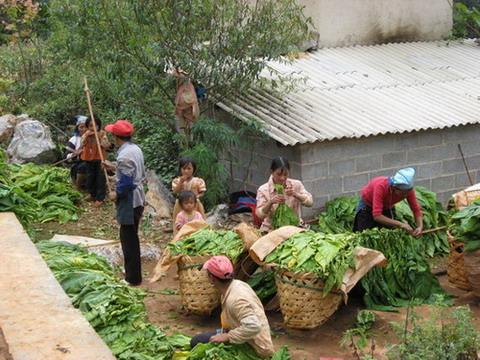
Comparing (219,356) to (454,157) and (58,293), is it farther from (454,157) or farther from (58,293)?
(454,157)

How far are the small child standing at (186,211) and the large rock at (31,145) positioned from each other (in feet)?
19.5

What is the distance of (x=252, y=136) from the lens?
10930 mm

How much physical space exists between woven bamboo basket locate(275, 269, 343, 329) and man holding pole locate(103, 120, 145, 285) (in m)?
2.00

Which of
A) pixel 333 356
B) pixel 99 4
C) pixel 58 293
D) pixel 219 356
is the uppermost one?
pixel 99 4

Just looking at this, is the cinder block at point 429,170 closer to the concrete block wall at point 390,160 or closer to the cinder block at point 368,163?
the concrete block wall at point 390,160

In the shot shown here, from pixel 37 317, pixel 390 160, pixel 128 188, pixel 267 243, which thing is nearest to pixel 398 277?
pixel 267 243

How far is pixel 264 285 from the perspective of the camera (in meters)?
8.03

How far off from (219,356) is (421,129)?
6.06 m

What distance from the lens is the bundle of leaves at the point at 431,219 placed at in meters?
9.88

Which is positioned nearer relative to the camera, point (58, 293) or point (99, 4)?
point (58, 293)

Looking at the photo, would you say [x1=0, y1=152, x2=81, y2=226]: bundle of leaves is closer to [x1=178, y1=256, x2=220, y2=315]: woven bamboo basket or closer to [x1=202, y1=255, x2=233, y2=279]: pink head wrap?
[x1=178, y1=256, x2=220, y2=315]: woven bamboo basket

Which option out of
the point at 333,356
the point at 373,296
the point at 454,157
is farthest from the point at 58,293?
the point at 454,157

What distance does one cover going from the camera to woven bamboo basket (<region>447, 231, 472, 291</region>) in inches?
332

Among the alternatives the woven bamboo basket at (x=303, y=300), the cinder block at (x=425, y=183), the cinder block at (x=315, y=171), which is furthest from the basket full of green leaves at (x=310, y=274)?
the cinder block at (x=425, y=183)
